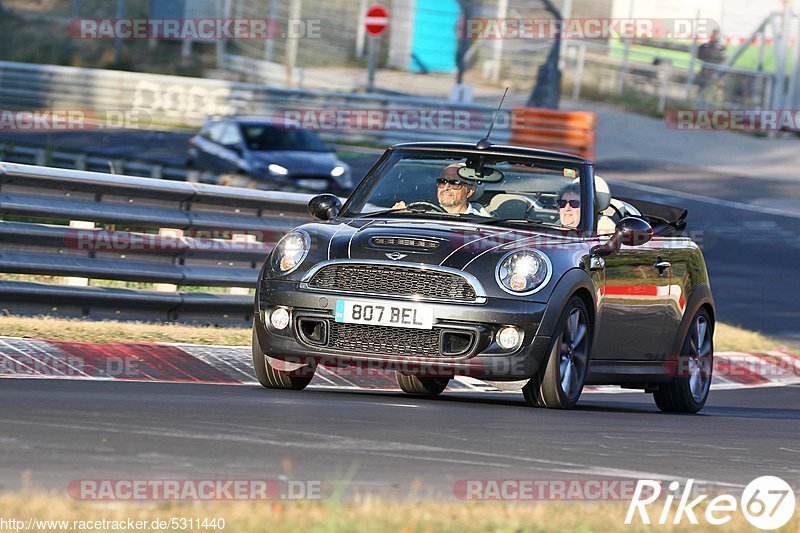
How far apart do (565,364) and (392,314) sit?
103 cm

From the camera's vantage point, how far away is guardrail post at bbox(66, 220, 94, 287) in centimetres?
1196

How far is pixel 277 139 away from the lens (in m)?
26.8

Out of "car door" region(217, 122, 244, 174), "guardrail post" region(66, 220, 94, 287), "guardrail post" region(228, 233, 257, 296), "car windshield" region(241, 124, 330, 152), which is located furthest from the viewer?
"car windshield" region(241, 124, 330, 152)

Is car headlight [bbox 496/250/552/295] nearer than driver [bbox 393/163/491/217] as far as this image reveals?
Yes

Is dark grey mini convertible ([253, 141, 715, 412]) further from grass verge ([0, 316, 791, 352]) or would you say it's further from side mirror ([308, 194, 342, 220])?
grass verge ([0, 316, 791, 352])

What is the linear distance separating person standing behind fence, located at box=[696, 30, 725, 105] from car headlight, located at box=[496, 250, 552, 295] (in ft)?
110

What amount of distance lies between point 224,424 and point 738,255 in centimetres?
1657

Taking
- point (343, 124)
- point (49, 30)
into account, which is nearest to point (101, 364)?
point (343, 124)

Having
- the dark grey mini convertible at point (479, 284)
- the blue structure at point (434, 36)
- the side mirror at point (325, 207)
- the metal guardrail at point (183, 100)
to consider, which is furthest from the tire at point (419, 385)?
the blue structure at point (434, 36)

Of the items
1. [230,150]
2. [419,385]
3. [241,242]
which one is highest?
[241,242]

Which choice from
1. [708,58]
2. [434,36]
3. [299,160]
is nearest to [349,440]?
[299,160]

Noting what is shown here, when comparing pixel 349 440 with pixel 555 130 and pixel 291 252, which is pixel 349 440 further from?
pixel 555 130

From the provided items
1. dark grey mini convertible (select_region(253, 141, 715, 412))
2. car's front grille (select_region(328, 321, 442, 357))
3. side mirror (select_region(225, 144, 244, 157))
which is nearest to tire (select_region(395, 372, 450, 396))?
dark grey mini convertible (select_region(253, 141, 715, 412))

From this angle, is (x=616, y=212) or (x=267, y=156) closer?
(x=616, y=212)
